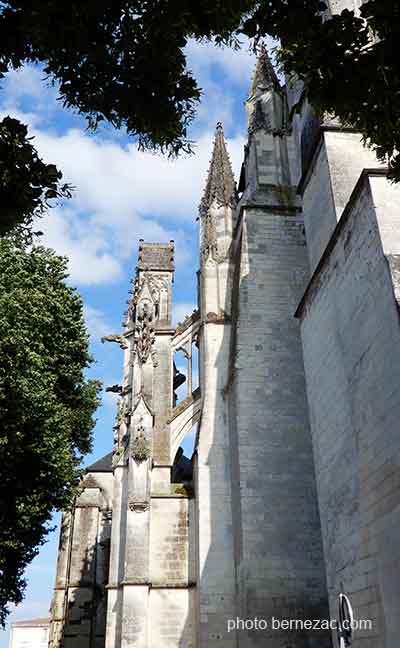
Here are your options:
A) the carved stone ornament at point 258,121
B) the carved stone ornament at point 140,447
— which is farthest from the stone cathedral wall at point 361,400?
the carved stone ornament at point 258,121

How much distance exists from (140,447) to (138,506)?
131cm

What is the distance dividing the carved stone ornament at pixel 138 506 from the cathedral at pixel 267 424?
1.1 inches

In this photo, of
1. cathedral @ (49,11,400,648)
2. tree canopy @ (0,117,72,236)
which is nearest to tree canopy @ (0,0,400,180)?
tree canopy @ (0,117,72,236)

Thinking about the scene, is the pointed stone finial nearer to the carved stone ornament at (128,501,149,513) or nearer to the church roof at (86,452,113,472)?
the carved stone ornament at (128,501,149,513)

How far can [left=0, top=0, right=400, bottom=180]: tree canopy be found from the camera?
15.1 feet

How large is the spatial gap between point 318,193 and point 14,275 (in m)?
6.86

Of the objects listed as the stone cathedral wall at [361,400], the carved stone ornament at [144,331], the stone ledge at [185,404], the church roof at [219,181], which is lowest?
the stone cathedral wall at [361,400]

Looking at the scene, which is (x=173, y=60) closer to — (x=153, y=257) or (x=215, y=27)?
(x=215, y=27)

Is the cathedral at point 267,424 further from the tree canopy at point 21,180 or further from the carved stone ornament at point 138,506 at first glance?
the tree canopy at point 21,180

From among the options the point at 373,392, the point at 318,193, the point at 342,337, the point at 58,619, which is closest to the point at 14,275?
the point at 318,193

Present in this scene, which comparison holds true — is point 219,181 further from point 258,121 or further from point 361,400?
point 361,400

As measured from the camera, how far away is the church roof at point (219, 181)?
18.0 metres

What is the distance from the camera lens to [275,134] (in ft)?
54.4

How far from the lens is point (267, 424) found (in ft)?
43.1
